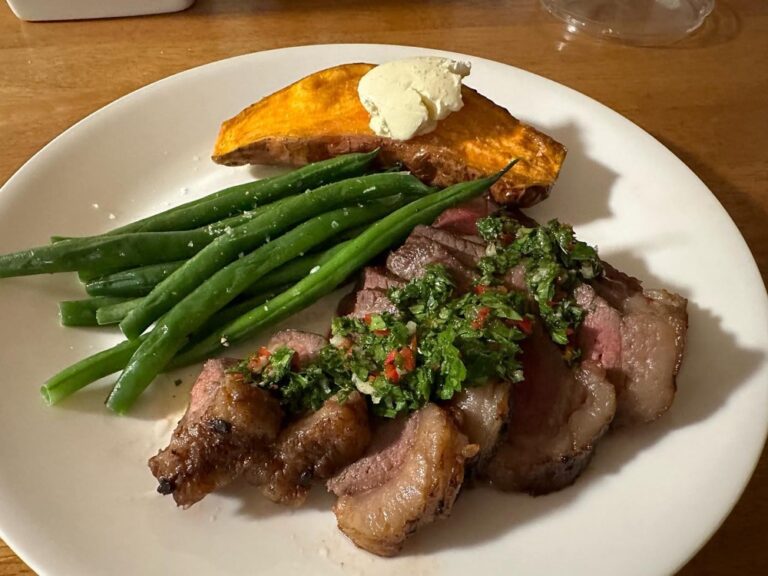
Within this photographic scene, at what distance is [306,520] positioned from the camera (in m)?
2.03

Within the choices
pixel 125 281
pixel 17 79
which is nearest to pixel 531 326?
pixel 125 281

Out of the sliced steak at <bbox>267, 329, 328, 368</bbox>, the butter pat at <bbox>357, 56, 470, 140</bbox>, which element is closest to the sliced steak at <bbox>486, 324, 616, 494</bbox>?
the sliced steak at <bbox>267, 329, 328, 368</bbox>

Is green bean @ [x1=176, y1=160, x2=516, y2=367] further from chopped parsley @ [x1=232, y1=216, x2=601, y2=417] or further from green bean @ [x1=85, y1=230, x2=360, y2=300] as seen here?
chopped parsley @ [x1=232, y1=216, x2=601, y2=417]

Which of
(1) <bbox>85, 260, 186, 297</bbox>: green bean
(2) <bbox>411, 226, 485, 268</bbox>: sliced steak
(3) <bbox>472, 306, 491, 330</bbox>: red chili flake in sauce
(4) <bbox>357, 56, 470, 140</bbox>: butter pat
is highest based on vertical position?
(4) <bbox>357, 56, 470, 140</bbox>: butter pat

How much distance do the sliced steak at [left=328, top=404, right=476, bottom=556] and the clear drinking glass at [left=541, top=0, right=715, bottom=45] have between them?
300cm

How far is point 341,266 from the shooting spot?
2504mm

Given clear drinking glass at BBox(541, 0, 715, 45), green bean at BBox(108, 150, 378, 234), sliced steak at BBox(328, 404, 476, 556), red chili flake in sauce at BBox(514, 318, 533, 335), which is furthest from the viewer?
clear drinking glass at BBox(541, 0, 715, 45)

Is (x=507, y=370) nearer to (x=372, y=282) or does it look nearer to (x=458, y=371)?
(x=458, y=371)

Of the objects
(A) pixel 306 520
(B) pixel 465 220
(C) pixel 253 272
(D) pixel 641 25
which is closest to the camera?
(A) pixel 306 520

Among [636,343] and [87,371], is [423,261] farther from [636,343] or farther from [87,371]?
[87,371]

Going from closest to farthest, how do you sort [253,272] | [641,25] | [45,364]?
[45,364] → [253,272] → [641,25]

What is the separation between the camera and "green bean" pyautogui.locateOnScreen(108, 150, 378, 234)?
2.66m

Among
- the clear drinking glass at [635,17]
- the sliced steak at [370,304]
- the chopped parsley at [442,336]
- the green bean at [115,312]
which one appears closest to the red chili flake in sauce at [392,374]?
the chopped parsley at [442,336]

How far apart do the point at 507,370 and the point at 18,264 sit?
171 cm
